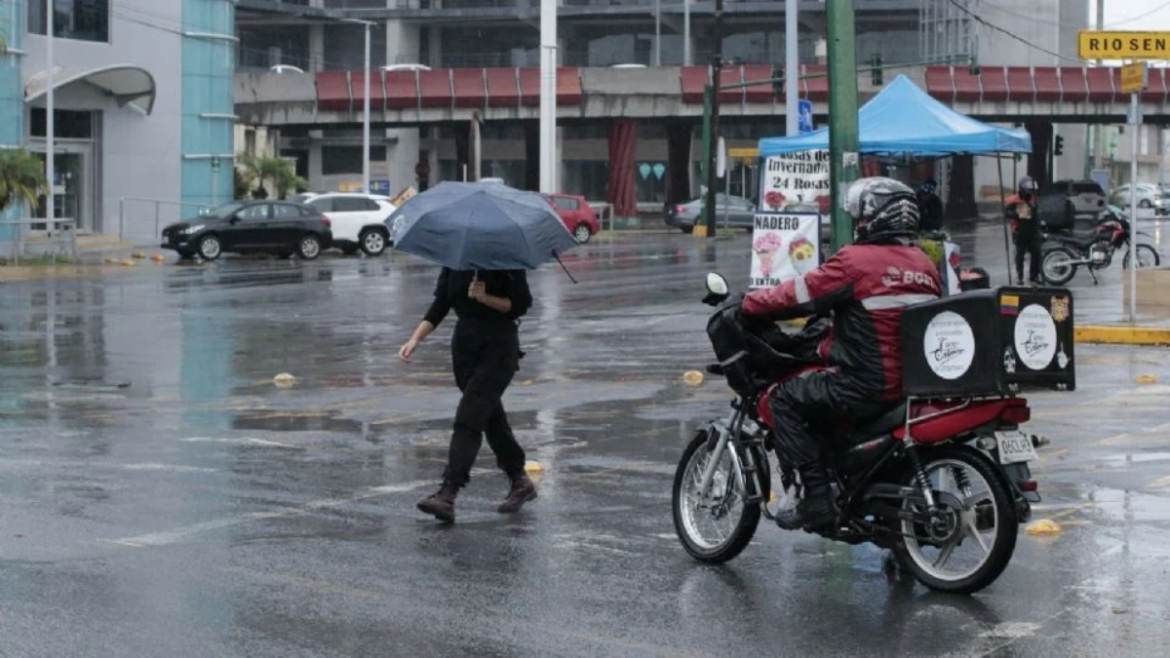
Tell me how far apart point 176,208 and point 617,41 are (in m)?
50.3

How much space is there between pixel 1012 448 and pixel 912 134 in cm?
1503

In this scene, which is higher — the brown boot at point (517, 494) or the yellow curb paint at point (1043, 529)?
the brown boot at point (517, 494)

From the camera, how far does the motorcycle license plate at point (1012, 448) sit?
309 inches

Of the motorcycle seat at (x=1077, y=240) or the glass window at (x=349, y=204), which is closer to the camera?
the motorcycle seat at (x=1077, y=240)

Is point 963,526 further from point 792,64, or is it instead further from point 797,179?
point 792,64

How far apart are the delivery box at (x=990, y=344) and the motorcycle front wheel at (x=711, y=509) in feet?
3.63

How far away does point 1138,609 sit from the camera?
307 inches

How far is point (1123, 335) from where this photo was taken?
799 inches

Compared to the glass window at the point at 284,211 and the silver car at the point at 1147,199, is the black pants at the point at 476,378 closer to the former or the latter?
the glass window at the point at 284,211

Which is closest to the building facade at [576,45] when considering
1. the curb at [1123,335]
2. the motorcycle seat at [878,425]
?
the curb at [1123,335]

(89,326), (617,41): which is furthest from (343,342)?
(617,41)

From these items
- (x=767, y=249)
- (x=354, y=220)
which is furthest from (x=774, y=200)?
(x=354, y=220)

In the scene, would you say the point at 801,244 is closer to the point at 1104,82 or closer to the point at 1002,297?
the point at 1002,297

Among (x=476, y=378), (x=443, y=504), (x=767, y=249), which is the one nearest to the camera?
(x=443, y=504)
